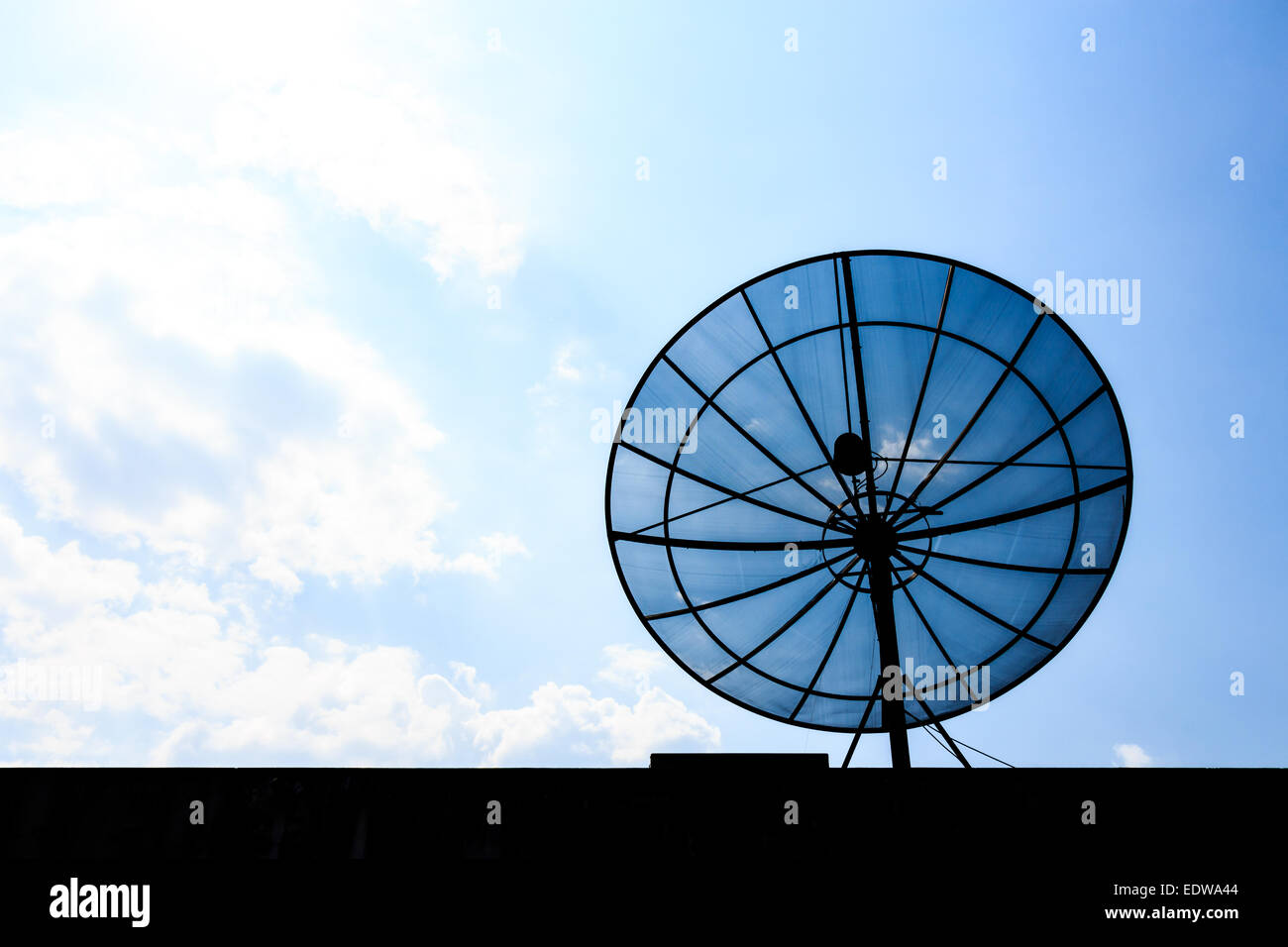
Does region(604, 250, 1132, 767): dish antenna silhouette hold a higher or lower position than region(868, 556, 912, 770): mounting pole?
higher

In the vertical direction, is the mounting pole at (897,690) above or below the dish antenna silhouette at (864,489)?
below

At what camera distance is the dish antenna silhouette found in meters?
8.05

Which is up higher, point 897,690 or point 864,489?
point 864,489

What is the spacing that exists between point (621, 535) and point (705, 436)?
5.02ft

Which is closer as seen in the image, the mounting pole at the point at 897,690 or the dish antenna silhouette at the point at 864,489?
the mounting pole at the point at 897,690

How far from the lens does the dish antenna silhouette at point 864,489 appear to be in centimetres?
805

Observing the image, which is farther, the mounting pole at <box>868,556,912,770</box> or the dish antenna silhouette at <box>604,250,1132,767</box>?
the dish antenna silhouette at <box>604,250,1132,767</box>

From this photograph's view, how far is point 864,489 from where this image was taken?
8.66 m

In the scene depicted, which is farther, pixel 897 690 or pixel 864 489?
pixel 864 489
